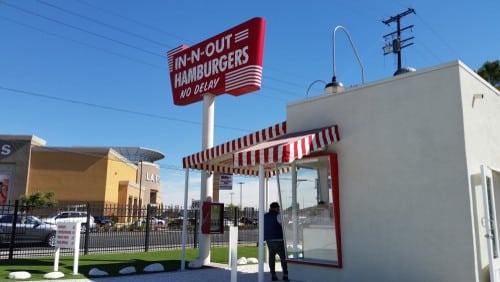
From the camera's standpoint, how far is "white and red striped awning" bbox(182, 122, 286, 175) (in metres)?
10.9

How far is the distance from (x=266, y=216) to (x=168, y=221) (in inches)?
503

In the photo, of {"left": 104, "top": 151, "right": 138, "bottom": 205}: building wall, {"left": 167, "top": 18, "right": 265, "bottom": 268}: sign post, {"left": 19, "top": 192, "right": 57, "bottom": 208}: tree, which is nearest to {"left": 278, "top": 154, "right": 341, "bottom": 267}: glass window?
{"left": 167, "top": 18, "right": 265, "bottom": 268}: sign post

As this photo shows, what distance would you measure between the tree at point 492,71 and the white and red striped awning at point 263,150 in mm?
16317

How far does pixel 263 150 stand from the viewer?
26.9 ft

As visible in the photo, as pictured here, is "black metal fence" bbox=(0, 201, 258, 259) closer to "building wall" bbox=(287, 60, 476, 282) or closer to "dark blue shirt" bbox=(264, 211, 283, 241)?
"dark blue shirt" bbox=(264, 211, 283, 241)


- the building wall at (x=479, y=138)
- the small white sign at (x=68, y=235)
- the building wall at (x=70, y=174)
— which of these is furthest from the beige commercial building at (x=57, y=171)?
the building wall at (x=479, y=138)

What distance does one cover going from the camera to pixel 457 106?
7.40 metres

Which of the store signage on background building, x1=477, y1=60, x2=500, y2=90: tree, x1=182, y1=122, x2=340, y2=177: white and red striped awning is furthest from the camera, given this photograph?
x1=477, y1=60, x2=500, y2=90: tree

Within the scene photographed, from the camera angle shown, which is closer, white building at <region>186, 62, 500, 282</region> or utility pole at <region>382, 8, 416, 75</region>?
white building at <region>186, 62, 500, 282</region>

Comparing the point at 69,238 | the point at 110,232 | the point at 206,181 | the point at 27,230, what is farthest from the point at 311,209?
the point at 110,232

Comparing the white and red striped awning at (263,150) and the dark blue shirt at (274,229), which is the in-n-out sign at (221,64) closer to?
the white and red striped awning at (263,150)

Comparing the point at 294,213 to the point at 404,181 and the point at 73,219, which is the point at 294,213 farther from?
the point at 73,219

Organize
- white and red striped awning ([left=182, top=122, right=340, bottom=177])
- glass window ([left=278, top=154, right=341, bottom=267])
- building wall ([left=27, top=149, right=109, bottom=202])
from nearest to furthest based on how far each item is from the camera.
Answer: white and red striped awning ([left=182, top=122, right=340, bottom=177]), glass window ([left=278, top=154, right=341, bottom=267]), building wall ([left=27, top=149, right=109, bottom=202])

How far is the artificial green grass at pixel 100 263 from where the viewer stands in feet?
35.6
